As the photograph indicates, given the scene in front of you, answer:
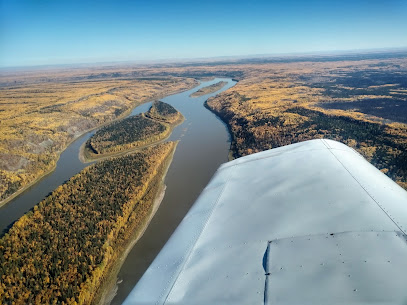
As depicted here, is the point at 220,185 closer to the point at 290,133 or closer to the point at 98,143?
the point at 290,133

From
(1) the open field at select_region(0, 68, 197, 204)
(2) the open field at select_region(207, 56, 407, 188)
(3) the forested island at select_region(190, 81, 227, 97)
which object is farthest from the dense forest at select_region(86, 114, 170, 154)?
(3) the forested island at select_region(190, 81, 227, 97)

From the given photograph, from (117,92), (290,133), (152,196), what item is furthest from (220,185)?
(117,92)

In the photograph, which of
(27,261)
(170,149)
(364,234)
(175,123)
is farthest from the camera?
(175,123)

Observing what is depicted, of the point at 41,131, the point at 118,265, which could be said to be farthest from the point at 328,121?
the point at 41,131

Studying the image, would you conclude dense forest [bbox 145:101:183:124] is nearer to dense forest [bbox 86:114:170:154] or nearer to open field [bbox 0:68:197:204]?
dense forest [bbox 86:114:170:154]

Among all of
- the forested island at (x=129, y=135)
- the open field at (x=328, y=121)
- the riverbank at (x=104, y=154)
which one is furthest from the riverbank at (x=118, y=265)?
the forested island at (x=129, y=135)

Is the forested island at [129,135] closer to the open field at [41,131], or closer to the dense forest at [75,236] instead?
the open field at [41,131]

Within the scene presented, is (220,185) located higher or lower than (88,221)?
higher
